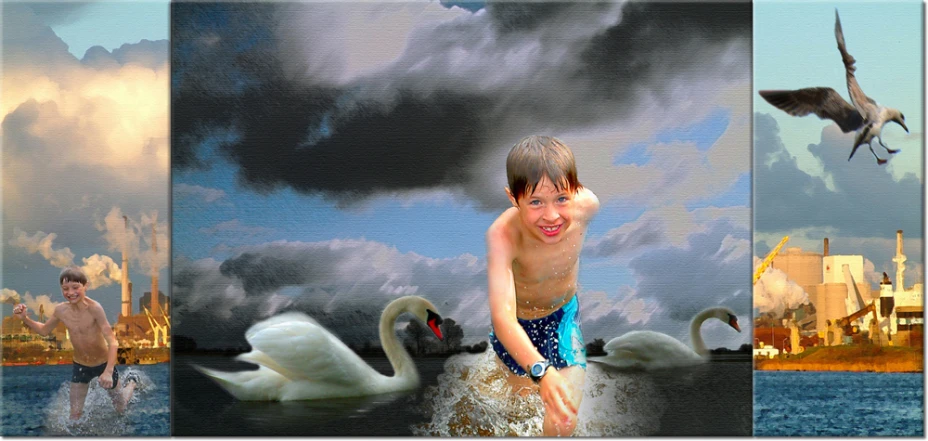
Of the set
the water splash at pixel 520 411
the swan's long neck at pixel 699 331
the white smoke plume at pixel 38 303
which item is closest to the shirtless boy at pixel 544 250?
the water splash at pixel 520 411

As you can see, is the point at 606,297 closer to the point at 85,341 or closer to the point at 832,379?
the point at 832,379

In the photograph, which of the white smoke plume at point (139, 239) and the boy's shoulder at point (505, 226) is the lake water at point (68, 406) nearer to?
the white smoke plume at point (139, 239)

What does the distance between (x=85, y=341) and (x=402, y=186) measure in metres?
2.98

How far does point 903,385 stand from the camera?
8805 millimetres

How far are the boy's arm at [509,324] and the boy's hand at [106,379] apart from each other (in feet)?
13.2

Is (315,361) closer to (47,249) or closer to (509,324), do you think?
(47,249)

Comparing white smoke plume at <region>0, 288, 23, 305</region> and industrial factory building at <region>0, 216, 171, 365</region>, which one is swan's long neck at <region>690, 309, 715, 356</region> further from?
white smoke plume at <region>0, 288, 23, 305</region>

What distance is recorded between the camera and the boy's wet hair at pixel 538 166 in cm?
674

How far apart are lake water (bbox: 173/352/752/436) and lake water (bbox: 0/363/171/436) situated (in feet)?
0.56

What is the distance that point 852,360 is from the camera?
348 inches

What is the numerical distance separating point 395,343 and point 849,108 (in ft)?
14.1

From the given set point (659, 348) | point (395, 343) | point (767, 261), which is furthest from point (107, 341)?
point (767, 261)

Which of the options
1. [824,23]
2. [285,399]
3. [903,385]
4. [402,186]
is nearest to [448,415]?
[285,399]

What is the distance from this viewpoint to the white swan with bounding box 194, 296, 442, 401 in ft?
28.7
